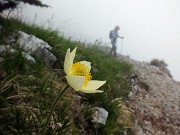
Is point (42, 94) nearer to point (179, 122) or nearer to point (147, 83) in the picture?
point (179, 122)

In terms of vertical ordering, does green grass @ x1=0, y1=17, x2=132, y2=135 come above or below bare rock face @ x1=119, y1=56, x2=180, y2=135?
above

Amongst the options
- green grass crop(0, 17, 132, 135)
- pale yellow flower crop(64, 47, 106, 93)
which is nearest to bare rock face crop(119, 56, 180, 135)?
green grass crop(0, 17, 132, 135)

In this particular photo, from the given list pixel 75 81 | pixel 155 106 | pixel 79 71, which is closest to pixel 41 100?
pixel 79 71

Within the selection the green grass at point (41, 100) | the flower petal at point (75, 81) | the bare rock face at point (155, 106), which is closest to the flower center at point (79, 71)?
the flower petal at point (75, 81)

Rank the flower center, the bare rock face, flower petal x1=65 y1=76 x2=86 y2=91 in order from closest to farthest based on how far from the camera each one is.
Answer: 1. flower petal x1=65 y1=76 x2=86 y2=91
2. the flower center
3. the bare rock face

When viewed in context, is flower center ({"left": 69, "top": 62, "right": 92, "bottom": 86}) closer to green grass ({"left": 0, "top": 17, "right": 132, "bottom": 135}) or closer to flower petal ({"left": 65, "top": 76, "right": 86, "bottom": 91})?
flower petal ({"left": 65, "top": 76, "right": 86, "bottom": 91})

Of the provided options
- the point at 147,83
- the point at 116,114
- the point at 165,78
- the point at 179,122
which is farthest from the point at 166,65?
the point at 116,114

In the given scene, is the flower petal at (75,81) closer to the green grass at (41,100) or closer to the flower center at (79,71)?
the flower center at (79,71)
